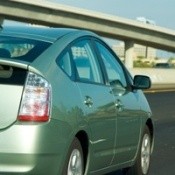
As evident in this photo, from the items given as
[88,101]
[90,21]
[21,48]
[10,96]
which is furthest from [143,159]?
[90,21]

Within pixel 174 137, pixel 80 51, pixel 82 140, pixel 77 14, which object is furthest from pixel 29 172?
pixel 77 14

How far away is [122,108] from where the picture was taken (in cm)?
845

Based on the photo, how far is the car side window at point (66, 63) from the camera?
7.16 metres

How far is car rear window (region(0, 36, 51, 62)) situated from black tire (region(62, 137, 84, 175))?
876 millimetres

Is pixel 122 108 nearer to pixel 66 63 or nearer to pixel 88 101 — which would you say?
pixel 88 101

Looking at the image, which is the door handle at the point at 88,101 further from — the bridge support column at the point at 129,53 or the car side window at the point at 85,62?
the bridge support column at the point at 129,53

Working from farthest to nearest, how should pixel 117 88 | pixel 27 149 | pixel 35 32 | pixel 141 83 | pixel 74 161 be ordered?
pixel 141 83, pixel 117 88, pixel 35 32, pixel 74 161, pixel 27 149

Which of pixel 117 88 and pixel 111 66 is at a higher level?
pixel 111 66

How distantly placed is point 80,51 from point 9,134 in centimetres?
170

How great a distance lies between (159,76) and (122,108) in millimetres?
35977

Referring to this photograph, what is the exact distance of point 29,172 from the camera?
21.2 ft

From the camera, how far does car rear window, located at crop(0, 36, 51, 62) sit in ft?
22.9

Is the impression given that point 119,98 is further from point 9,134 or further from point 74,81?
point 9,134

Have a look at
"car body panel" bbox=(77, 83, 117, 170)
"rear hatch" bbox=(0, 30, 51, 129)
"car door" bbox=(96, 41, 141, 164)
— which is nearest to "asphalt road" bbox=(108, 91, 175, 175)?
"car door" bbox=(96, 41, 141, 164)
